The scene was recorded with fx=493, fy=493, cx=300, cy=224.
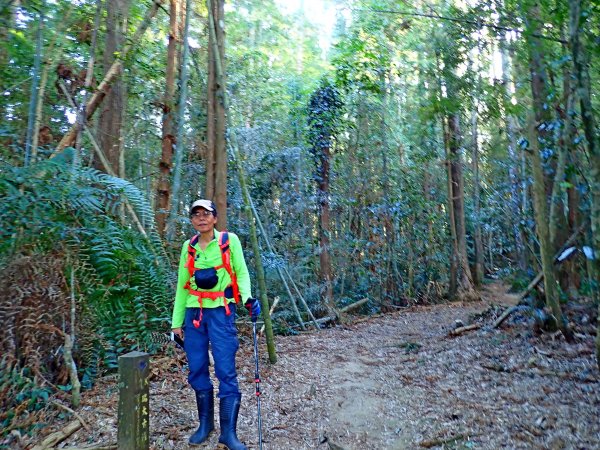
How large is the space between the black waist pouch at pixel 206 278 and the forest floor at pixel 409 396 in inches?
52.9

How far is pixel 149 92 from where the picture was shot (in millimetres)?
9820

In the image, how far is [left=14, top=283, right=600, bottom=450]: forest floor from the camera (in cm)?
414

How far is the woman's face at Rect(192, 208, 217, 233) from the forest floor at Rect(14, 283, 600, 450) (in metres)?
1.79

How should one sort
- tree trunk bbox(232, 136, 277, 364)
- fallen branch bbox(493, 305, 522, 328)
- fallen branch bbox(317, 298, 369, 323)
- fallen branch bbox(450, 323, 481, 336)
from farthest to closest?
1. fallen branch bbox(317, 298, 369, 323)
2. fallen branch bbox(450, 323, 481, 336)
3. fallen branch bbox(493, 305, 522, 328)
4. tree trunk bbox(232, 136, 277, 364)

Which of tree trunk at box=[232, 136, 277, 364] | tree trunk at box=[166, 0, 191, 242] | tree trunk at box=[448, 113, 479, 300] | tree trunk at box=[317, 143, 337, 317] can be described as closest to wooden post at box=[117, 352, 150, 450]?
tree trunk at box=[232, 136, 277, 364]

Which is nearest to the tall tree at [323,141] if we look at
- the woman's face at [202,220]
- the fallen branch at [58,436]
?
the woman's face at [202,220]

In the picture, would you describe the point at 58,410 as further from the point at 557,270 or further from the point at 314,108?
the point at 314,108

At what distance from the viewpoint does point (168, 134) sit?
830cm

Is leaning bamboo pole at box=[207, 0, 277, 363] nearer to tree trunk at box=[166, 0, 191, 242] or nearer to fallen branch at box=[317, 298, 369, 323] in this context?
tree trunk at box=[166, 0, 191, 242]

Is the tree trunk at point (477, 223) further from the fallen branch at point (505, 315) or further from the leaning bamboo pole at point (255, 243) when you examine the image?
the leaning bamboo pole at point (255, 243)

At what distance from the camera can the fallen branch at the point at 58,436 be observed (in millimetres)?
3949

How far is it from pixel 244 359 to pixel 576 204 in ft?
17.3

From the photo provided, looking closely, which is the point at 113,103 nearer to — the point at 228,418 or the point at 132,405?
the point at 228,418

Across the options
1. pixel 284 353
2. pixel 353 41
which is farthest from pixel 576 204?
pixel 353 41
